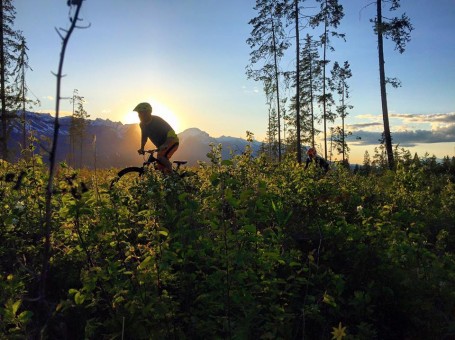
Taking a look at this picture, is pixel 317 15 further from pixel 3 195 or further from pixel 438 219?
pixel 3 195

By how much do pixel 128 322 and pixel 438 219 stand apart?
6.32 m

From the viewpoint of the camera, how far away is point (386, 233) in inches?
191

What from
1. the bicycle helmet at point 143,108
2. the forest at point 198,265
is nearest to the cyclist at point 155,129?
the bicycle helmet at point 143,108

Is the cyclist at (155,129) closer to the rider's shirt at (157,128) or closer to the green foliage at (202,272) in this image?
the rider's shirt at (157,128)

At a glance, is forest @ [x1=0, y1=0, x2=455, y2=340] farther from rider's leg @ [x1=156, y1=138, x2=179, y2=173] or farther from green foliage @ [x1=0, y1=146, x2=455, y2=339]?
rider's leg @ [x1=156, y1=138, x2=179, y2=173]

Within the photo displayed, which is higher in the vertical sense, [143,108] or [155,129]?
[143,108]

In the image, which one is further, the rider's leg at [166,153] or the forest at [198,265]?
the rider's leg at [166,153]

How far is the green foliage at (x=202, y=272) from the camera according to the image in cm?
280

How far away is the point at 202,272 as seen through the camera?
133 inches

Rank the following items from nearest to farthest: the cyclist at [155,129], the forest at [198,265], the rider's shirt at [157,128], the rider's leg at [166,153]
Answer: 1. the forest at [198,265]
2. the rider's leg at [166,153]
3. the cyclist at [155,129]
4. the rider's shirt at [157,128]

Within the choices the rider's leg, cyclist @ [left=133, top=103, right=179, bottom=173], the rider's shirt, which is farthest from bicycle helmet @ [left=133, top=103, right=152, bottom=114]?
the rider's leg

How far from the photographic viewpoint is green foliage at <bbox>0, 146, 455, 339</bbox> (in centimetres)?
280

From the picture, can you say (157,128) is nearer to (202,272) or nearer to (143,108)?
(143,108)

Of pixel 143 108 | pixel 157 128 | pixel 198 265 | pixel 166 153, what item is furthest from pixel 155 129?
pixel 198 265
